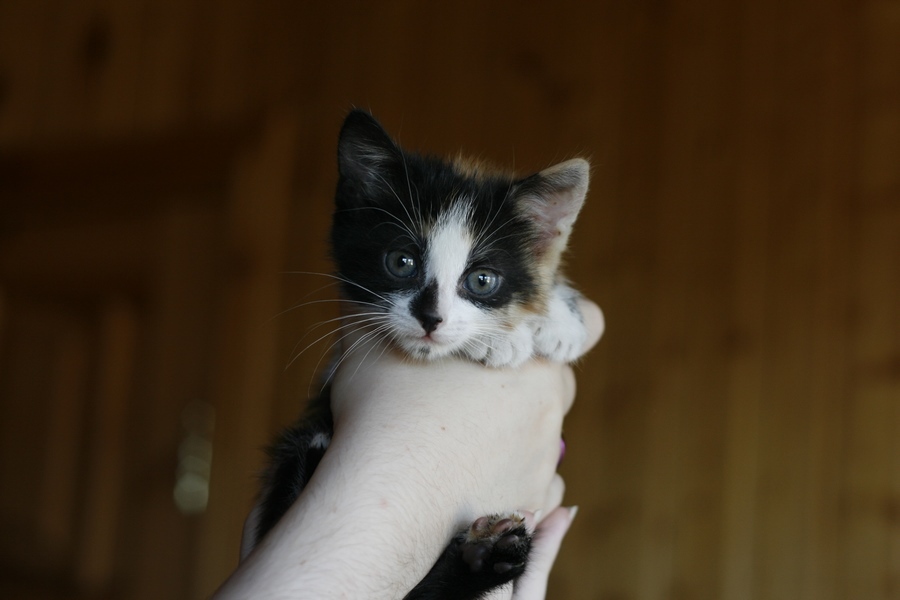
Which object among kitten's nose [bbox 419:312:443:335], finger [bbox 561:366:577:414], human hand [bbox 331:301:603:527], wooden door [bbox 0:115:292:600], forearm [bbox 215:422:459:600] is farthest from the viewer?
wooden door [bbox 0:115:292:600]

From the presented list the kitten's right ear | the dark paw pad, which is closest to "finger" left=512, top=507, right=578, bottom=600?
the dark paw pad

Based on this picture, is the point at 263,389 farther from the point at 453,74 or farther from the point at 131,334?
the point at 453,74

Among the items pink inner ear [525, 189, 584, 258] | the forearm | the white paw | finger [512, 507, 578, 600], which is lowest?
finger [512, 507, 578, 600]

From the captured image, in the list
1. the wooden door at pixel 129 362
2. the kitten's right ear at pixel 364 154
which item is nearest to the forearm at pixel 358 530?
the kitten's right ear at pixel 364 154

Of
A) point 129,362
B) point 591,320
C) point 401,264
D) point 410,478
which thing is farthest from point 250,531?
point 129,362

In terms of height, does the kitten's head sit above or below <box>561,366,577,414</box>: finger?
above

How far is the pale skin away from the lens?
86cm

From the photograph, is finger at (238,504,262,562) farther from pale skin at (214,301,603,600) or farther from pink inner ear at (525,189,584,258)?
pink inner ear at (525,189,584,258)

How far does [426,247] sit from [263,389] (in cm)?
157

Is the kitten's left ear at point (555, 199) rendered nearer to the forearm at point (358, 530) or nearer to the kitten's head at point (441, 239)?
the kitten's head at point (441, 239)

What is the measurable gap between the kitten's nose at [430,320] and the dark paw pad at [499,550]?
0.32 metres

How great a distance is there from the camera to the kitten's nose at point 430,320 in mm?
1216

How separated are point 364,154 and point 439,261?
0.26 metres

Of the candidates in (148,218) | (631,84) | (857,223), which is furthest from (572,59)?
(148,218)
